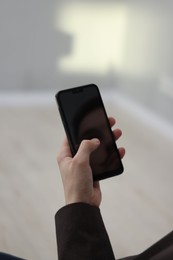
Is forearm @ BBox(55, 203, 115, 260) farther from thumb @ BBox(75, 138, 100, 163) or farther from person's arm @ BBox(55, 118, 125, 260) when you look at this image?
thumb @ BBox(75, 138, 100, 163)

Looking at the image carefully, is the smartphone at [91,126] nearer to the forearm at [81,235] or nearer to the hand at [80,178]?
the hand at [80,178]

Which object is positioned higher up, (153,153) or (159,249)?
(159,249)

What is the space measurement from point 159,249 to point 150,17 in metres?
2.10

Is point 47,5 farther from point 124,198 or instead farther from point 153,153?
point 124,198

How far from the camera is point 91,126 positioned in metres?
0.81

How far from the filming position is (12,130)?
2.16m

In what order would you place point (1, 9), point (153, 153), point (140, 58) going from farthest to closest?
point (140, 58) < point (1, 9) < point (153, 153)

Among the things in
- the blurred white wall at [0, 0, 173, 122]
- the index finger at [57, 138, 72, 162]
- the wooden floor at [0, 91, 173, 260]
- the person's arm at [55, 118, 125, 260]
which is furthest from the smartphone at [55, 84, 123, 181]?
the blurred white wall at [0, 0, 173, 122]

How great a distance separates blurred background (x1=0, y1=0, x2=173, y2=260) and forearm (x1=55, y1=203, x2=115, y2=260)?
0.87 metres

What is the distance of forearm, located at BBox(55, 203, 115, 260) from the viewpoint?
0.53 meters

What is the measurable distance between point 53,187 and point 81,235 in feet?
3.78

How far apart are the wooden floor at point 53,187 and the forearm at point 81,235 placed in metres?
0.80

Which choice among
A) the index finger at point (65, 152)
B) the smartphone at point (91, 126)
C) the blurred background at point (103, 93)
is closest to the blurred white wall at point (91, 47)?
the blurred background at point (103, 93)

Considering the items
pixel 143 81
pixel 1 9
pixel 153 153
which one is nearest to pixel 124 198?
pixel 153 153
